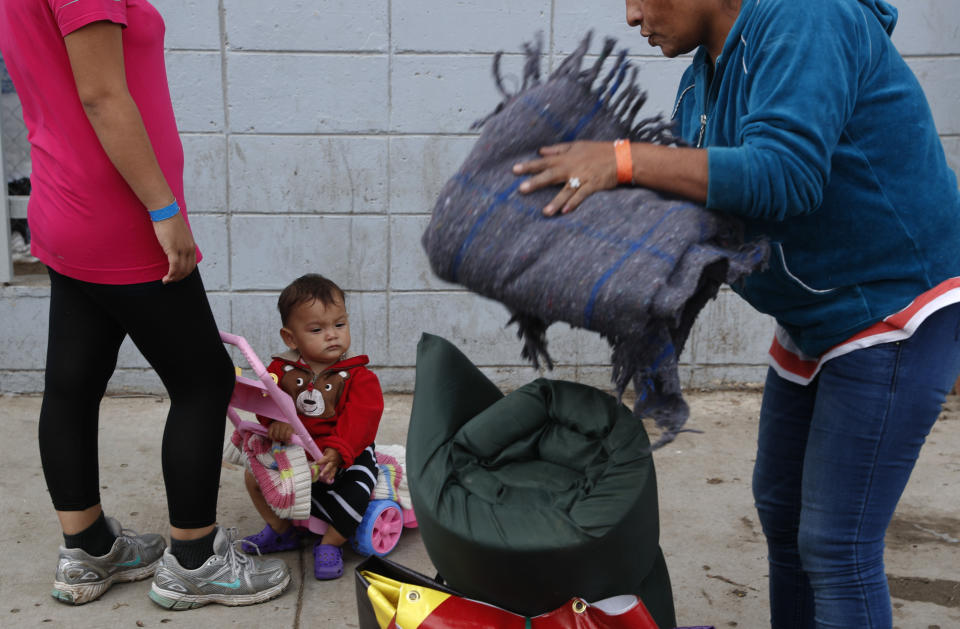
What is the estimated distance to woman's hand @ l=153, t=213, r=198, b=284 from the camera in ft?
7.70

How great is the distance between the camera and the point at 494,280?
1539 mm

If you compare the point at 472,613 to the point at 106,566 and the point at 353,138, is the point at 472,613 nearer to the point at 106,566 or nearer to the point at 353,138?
the point at 106,566

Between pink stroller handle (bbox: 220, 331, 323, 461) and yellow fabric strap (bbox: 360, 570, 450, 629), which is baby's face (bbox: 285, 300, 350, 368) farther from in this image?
yellow fabric strap (bbox: 360, 570, 450, 629)

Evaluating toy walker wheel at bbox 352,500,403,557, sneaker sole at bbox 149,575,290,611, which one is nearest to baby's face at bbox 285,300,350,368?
toy walker wheel at bbox 352,500,403,557

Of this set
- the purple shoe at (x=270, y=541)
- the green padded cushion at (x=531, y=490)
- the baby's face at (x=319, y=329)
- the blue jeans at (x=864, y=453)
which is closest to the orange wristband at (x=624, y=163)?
the green padded cushion at (x=531, y=490)

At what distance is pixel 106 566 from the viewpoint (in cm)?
275

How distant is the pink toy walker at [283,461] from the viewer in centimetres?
273

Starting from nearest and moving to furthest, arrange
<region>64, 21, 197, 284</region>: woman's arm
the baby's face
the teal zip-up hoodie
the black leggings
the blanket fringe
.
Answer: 1. the teal zip-up hoodie
2. the blanket fringe
3. <region>64, 21, 197, 284</region>: woman's arm
4. the black leggings
5. the baby's face

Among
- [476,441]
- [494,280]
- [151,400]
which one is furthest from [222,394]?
[151,400]

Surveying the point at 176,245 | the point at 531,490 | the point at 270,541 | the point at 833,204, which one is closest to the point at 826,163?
the point at 833,204

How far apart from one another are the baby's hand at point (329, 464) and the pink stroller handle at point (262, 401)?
0.07 feet

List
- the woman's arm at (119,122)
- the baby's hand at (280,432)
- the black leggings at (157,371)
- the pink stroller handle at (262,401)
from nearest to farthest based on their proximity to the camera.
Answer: the woman's arm at (119,122) → the black leggings at (157,371) → the pink stroller handle at (262,401) → the baby's hand at (280,432)

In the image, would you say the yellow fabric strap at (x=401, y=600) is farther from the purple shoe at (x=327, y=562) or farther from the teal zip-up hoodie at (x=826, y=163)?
the purple shoe at (x=327, y=562)

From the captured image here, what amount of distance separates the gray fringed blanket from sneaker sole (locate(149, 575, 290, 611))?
61.4 inches
